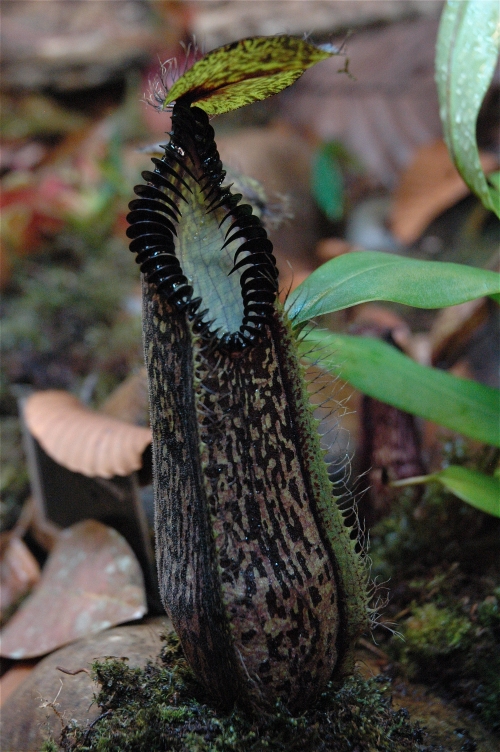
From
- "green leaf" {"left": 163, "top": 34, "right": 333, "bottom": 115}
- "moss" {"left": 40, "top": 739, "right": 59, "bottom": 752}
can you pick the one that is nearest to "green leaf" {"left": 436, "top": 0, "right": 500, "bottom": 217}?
"green leaf" {"left": 163, "top": 34, "right": 333, "bottom": 115}

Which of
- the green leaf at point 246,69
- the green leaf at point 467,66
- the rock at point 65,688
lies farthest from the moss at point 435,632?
the green leaf at point 246,69

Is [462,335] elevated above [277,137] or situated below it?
below

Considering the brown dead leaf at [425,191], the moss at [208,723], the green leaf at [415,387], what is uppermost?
the brown dead leaf at [425,191]

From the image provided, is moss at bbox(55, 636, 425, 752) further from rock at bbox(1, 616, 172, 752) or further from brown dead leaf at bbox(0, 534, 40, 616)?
brown dead leaf at bbox(0, 534, 40, 616)

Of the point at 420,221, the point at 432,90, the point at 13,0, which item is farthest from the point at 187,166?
the point at 13,0

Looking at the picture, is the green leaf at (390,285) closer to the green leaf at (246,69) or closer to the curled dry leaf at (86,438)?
the green leaf at (246,69)

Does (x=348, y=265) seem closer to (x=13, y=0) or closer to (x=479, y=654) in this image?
(x=479, y=654)
